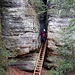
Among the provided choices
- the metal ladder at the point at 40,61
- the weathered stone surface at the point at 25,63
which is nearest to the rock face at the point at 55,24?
the metal ladder at the point at 40,61

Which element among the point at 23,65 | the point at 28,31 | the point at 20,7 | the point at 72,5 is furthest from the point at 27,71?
the point at 72,5

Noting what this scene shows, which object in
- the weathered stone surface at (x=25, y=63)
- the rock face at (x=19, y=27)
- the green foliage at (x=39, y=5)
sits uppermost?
the green foliage at (x=39, y=5)

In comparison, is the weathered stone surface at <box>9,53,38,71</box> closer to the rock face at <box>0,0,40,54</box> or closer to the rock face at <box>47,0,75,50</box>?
the rock face at <box>0,0,40,54</box>

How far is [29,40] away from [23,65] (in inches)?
66.2

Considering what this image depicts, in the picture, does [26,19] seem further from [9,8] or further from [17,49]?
[17,49]

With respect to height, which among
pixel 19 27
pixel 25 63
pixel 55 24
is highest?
pixel 55 24

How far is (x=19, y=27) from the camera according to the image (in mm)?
13477

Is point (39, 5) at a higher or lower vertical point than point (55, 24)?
higher

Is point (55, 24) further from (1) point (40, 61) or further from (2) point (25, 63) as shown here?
(2) point (25, 63)

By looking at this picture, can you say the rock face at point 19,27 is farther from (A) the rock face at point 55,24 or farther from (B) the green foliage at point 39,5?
(A) the rock face at point 55,24

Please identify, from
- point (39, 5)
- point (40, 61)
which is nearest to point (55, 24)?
point (39, 5)

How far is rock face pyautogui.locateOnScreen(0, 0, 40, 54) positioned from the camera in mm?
13120

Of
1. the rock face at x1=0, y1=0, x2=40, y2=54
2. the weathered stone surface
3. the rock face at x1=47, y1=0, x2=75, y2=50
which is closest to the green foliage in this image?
the rock face at x1=0, y1=0, x2=40, y2=54

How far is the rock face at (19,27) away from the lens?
43.0 ft
